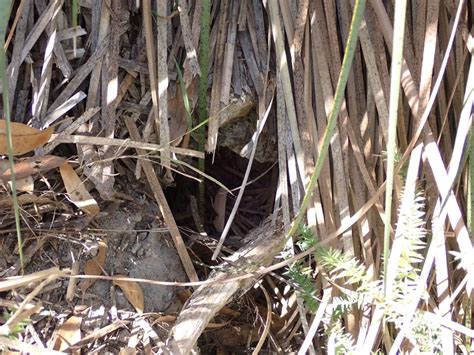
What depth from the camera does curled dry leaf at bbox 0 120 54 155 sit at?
1.19 metres

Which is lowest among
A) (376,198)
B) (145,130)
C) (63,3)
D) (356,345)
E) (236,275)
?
(356,345)

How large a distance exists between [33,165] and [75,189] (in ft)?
0.30

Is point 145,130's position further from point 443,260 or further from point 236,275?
point 443,260

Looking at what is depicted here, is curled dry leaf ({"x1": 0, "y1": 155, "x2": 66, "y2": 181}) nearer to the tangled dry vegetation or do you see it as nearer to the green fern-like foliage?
the tangled dry vegetation

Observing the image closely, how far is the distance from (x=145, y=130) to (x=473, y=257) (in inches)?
26.7

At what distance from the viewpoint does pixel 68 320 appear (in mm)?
1185

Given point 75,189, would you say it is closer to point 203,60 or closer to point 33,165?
point 33,165

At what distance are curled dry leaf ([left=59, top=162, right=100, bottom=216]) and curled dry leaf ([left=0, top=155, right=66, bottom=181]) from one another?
2 centimetres

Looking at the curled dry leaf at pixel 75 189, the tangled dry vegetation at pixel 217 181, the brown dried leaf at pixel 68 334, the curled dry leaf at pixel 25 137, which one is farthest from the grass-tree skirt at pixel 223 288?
the curled dry leaf at pixel 25 137

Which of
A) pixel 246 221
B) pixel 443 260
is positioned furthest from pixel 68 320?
pixel 443 260

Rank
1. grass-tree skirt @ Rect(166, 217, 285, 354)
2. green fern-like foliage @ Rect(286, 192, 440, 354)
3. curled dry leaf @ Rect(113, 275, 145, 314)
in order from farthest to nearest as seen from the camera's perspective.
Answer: curled dry leaf @ Rect(113, 275, 145, 314), grass-tree skirt @ Rect(166, 217, 285, 354), green fern-like foliage @ Rect(286, 192, 440, 354)

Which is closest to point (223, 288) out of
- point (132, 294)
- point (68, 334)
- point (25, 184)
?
point (132, 294)

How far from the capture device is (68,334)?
3.83 feet

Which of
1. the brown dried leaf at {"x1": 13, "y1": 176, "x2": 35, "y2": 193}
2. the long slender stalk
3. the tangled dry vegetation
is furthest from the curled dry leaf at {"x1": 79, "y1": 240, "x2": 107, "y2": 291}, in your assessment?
the long slender stalk
